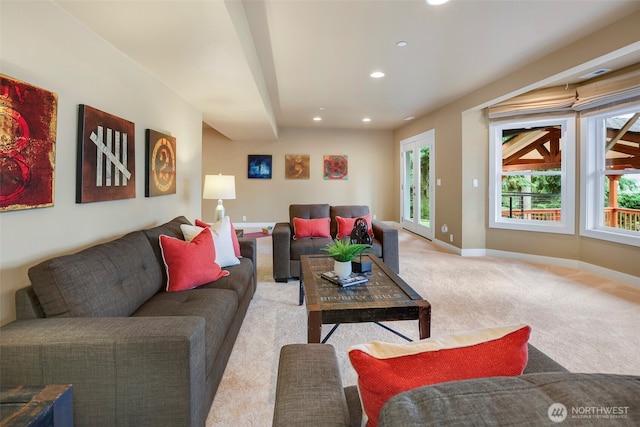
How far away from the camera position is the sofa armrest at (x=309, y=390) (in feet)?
2.40

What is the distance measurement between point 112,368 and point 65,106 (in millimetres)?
1533

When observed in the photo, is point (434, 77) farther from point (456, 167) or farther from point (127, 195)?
point (127, 195)

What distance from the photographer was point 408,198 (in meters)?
7.63

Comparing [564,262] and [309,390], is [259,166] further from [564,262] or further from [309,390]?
[309,390]

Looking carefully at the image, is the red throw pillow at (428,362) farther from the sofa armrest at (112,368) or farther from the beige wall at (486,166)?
the beige wall at (486,166)

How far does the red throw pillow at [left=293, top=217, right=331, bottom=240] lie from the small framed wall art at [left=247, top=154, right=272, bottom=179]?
3848mm

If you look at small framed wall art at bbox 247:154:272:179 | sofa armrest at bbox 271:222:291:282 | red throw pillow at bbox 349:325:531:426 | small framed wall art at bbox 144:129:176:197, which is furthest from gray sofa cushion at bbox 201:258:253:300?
small framed wall art at bbox 247:154:272:179

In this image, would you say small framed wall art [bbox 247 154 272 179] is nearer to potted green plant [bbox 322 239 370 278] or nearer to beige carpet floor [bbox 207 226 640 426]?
beige carpet floor [bbox 207 226 640 426]

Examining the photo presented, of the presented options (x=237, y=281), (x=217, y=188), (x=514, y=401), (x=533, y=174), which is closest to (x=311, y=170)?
(x=217, y=188)

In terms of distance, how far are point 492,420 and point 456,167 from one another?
5.25 metres

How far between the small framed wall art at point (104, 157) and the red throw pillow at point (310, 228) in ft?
6.51

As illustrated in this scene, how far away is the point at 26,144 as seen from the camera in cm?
159

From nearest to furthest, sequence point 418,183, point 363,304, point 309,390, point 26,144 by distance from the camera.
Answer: point 309,390
point 26,144
point 363,304
point 418,183

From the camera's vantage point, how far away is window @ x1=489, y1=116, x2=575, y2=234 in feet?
14.3
